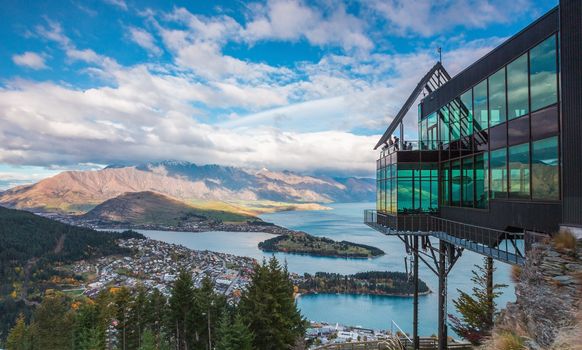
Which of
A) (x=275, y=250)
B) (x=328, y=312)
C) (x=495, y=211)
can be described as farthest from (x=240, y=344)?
(x=275, y=250)

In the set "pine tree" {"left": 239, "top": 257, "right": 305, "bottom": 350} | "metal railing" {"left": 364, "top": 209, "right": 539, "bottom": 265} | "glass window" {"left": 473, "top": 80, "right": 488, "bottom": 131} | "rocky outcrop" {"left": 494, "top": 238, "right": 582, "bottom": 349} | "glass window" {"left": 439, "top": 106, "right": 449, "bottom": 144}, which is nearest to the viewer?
"rocky outcrop" {"left": 494, "top": 238, "right": 582, "bottom": 349}

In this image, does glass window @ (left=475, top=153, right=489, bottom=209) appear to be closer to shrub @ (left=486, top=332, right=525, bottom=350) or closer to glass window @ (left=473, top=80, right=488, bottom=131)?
glass window @ (left=473, top=80, right=488, bottom=131)

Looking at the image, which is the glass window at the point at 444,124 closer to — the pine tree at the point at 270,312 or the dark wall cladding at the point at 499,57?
the dark wall cladding at the point at 499,57

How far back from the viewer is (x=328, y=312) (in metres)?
80.0

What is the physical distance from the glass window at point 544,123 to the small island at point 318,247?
413 feet

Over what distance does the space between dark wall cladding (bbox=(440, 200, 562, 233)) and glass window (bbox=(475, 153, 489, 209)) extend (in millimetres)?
352

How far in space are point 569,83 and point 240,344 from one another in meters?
17.9

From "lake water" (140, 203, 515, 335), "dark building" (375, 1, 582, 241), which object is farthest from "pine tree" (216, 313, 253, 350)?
"lake water" (140, 203, 515, 335)

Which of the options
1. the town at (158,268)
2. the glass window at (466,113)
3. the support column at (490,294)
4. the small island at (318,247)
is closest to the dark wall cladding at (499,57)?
the glass window at (466,113)

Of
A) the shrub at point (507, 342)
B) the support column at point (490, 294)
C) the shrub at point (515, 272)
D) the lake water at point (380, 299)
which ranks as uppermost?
the shrub at point (515, 272)

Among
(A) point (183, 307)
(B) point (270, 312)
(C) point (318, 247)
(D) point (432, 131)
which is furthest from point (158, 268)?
(D) point (432, 131)

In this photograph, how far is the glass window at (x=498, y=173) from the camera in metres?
11.9

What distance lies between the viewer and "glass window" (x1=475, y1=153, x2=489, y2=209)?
13.2 metres

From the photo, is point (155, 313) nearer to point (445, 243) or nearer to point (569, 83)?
point (445, 243)
